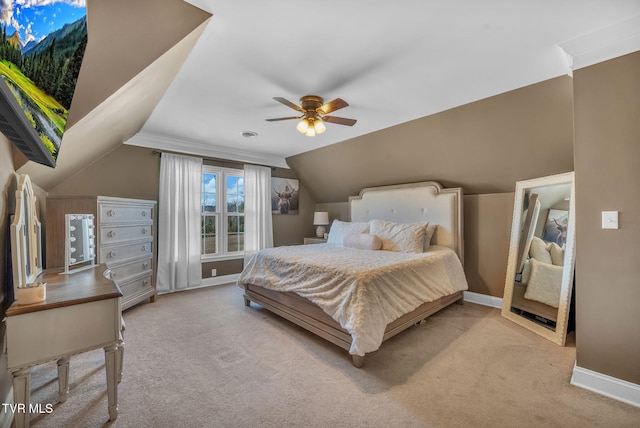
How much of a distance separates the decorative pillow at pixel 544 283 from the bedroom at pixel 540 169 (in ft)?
1.95

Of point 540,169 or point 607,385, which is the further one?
point 540,169

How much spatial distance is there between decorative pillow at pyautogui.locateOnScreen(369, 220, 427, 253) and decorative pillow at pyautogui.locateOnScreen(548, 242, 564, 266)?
128cm

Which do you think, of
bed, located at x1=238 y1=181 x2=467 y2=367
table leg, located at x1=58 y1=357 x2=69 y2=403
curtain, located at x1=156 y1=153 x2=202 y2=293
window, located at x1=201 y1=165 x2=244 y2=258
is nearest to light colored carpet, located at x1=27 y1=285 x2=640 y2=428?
table leg, located at x1=58 y1=357 x2=69 y2=403

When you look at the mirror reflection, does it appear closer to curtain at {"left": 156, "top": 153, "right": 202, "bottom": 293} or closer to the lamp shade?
curtain at {"left": 156, "top": 153, "right": 202, "bottom": 293}

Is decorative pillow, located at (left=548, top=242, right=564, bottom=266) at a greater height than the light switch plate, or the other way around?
the light switch plate

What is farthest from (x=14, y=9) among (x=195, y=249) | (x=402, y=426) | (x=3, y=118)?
(x=195, y=249)

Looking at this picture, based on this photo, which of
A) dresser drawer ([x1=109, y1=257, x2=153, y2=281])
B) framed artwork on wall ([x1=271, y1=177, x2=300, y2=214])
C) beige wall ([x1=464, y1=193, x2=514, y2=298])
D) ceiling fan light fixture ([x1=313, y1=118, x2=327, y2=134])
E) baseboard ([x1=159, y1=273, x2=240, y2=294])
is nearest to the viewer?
ceiling fan light fixture ([x1=313, y1=118, x2=327, y2=134])

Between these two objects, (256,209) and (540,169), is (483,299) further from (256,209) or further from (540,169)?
(256,209)

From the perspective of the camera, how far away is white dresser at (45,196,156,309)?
247 centimetres

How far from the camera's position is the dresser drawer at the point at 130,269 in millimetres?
3039

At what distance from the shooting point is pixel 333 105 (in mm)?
2498

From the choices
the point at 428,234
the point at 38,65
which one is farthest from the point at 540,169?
the point at 38,65

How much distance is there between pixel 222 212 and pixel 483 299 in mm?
4333

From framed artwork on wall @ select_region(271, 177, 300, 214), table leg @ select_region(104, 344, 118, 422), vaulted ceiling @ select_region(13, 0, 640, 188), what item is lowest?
table leg @ select_region(104, 344, 118, 422)
